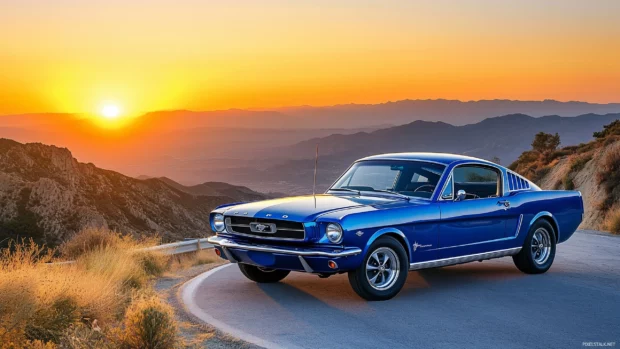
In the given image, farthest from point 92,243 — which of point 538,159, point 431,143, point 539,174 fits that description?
point 431,143

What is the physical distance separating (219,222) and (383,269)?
7.28 feet

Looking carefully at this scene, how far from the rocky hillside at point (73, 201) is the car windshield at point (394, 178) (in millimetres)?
38067

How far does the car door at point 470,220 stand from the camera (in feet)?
33.5

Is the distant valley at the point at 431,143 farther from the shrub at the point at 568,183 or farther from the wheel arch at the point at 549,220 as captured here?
the wheel arch at the point at 549,220

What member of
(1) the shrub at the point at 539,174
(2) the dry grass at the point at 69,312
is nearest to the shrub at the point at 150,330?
(2) the dry grass at the point at 69,312

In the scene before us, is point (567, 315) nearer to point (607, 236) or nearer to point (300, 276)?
point (300, 276)

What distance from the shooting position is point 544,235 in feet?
39.1

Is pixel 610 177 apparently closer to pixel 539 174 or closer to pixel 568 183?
pixel 568 183

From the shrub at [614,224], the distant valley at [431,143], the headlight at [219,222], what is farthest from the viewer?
the distant valley at [431,143]

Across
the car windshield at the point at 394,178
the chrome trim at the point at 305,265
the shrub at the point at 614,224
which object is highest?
the car windshield at the point at 394,178

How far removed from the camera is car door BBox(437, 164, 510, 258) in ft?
33.5

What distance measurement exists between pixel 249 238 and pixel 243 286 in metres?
1.30

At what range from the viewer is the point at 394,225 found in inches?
372

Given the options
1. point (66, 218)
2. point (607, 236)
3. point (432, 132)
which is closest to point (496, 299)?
point (607, 236)
